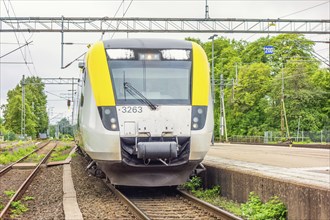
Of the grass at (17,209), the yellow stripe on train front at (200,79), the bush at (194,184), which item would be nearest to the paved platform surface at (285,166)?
the bush at (194,184)

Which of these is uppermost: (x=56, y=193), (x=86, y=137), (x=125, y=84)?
(x=125, y=84)

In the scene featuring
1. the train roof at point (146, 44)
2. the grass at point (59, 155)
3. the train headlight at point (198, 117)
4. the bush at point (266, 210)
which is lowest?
the grass at point (59, 155)

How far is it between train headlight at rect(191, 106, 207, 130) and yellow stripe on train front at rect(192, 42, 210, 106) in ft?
0.32

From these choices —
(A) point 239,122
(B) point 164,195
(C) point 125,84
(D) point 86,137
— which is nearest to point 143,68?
(C) point 125,84

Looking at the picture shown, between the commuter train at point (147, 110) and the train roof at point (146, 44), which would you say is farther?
the train roof at point (146, 44)

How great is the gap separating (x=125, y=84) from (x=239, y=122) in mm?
58556

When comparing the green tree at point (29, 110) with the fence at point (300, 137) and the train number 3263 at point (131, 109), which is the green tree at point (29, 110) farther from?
the train number 3263 at point (131, 109)

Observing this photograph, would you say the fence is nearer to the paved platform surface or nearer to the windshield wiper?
the paved platform surface

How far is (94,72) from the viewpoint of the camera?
1091 cm

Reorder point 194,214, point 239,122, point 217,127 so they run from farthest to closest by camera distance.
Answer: point 217,127, point 239,122, point 194,214

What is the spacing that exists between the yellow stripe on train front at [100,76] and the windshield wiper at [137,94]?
0.33m

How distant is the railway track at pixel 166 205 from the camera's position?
908cm

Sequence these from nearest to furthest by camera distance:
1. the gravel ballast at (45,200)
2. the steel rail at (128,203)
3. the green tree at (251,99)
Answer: the steel rail at (128,203)
the gravel ballast at (45,200)
the green tree at (251,99)

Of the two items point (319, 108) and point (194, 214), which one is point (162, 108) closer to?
point (194, 214)
